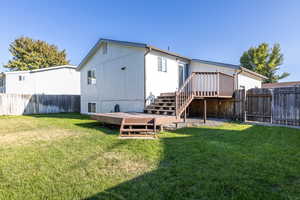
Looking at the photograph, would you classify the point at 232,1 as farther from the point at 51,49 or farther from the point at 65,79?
the point at 51,49

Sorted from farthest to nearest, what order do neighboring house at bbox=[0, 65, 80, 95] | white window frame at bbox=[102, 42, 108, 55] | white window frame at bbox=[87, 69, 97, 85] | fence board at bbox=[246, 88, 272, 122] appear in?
neighboring house at bbox=[0, 65, 80, 95] < white window frame at bbox=[87, 69, 97, 85] < white window frame at bbox=[102, 42, 108, 55] < fence board at bbox=[246, 88, 272, 122]

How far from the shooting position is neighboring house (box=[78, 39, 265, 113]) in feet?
28.6

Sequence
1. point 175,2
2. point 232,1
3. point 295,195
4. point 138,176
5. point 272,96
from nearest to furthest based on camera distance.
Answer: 1. point 295,195
2. point 138,176
3. point 272,96
4. point 232,1
5. point 175,2

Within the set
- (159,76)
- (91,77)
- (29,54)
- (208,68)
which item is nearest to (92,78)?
(91,77)

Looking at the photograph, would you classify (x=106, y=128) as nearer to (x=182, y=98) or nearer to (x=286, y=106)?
(x=182, y=98)

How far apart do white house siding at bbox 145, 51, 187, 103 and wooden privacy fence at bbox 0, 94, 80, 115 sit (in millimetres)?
11235

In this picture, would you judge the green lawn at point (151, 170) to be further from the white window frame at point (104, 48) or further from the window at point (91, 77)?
the window at point (91, 77)

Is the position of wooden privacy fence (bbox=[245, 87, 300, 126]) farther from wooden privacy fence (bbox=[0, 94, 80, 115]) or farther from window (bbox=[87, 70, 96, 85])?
wooden privacy fence (bbox=[0, 94, 80, 115])

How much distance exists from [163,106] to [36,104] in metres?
13.0

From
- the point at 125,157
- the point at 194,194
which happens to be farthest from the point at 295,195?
the point at 125,157

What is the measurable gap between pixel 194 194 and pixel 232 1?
42.7 ft

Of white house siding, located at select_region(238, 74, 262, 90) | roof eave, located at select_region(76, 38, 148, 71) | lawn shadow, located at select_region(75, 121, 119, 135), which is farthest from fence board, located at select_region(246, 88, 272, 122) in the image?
lawn shadow, located at select_region(75, 121, 119, 135)

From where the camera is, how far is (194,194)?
2.06m

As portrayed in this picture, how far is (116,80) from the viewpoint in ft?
34.8
